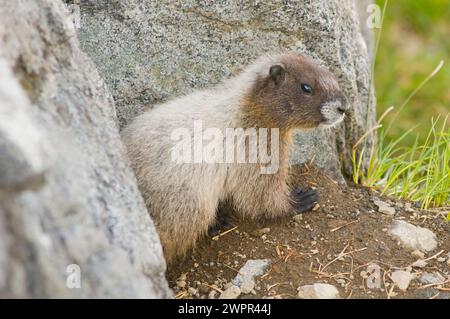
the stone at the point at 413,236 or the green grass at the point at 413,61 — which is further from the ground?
the green grass at the point at 413,61

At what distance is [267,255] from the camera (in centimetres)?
549

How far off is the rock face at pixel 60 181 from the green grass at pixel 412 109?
293 cm

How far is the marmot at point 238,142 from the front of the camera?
17.7 feet

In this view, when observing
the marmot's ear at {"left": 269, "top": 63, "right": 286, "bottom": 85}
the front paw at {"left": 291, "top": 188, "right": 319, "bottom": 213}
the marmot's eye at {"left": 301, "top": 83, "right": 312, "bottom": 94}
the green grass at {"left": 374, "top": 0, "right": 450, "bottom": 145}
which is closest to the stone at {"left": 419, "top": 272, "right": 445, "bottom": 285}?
the front paw at {"left": 291, "top": 188, "right": 319, "bottom": 213}

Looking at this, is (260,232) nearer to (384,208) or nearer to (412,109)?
(384,208)

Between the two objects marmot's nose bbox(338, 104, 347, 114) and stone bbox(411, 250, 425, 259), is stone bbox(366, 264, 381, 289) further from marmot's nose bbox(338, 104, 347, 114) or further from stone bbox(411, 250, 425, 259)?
marmot's nose bbox(338, 104, 347, 114)

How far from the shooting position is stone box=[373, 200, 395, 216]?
19.9 feet

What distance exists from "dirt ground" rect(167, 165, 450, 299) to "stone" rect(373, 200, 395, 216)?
44 mm

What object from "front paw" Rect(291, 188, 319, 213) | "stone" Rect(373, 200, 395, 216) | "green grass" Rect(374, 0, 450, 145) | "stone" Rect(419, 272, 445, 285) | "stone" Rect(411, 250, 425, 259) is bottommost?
"stone" Rect(419, 272, 445, 285)

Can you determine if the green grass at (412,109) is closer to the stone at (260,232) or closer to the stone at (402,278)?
the stone at (402,278)

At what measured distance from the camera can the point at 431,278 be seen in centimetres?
525

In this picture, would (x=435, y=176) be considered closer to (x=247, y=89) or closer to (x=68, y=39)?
(x=247, y=89)

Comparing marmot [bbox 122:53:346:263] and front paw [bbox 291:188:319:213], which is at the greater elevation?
marmot [bbox 122:53:346:263]

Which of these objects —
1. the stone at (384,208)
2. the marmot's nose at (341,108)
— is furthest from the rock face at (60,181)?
the stone at (384,208)
